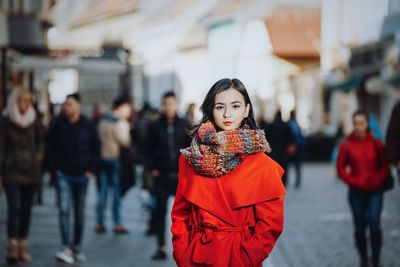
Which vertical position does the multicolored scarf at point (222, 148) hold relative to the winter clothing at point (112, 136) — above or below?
above

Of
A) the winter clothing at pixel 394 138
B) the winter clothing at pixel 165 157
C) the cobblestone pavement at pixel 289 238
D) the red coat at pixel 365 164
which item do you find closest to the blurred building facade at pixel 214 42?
the cobblestone pavement at pixel 289 238

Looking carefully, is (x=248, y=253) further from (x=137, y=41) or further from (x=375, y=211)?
(x=137, y=41)

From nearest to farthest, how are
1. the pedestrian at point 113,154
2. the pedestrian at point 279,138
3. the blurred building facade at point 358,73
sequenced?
the pedestrian at point 113,154 → the pedestrian at point 279,138 → the blurred building facade at point 358,73

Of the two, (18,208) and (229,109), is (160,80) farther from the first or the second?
(229,109)

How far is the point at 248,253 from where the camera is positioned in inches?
152

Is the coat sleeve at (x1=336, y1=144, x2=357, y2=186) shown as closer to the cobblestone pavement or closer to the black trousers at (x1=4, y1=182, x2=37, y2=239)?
the cobblestone pavement

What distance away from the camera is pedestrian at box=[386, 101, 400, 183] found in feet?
25.8

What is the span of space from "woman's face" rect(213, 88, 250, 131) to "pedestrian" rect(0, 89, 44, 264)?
200 inches

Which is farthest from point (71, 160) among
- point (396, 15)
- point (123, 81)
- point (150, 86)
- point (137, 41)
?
point (137, 41)

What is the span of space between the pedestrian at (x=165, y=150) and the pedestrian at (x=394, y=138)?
2.17 m

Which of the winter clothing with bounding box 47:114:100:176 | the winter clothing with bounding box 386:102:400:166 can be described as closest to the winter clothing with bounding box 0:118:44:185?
the winter clothing with bounding box 47:114:100:176

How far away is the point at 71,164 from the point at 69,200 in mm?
371

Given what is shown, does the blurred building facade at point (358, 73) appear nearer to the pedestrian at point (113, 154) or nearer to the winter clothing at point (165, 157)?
the pedestrian at point (113, 154)

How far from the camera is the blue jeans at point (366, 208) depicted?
8070 mm
